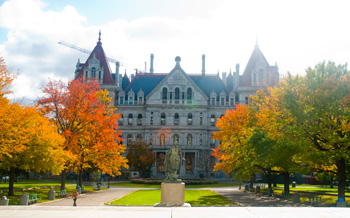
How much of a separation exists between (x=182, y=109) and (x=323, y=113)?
47.3 metres

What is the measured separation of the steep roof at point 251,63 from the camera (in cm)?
7194

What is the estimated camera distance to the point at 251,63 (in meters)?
73.2

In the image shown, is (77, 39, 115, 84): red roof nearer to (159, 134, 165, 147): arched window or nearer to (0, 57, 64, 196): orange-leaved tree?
(159, 134, 165, 147): arched window

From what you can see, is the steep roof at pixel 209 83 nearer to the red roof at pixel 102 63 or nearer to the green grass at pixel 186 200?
the red roof at pixel 102 63

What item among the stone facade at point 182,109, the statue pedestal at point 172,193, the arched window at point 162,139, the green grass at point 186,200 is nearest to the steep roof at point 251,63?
the stone facade at point 182,109

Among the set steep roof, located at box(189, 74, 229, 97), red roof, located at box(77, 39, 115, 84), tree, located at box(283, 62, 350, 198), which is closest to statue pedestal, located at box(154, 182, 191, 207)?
tree, located at box(283, 62, 350, 198)

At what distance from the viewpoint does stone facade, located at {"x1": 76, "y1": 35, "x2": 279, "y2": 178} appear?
70.1m

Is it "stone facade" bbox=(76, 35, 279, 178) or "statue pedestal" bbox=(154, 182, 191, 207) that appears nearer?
"statue pedestal" bbox=(154, 182, 191, 207)

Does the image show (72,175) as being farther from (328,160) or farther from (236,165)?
(328,160)

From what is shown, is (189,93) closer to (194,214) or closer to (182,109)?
(182,109)

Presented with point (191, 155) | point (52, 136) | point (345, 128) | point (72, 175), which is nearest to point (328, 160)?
point (345, 128)

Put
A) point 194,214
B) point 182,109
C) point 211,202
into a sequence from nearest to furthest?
point 194,214 → point 211,202 → point 182,109

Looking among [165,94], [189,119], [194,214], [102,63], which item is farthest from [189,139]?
[194,214]

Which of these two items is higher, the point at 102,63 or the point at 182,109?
the point at 102,63
